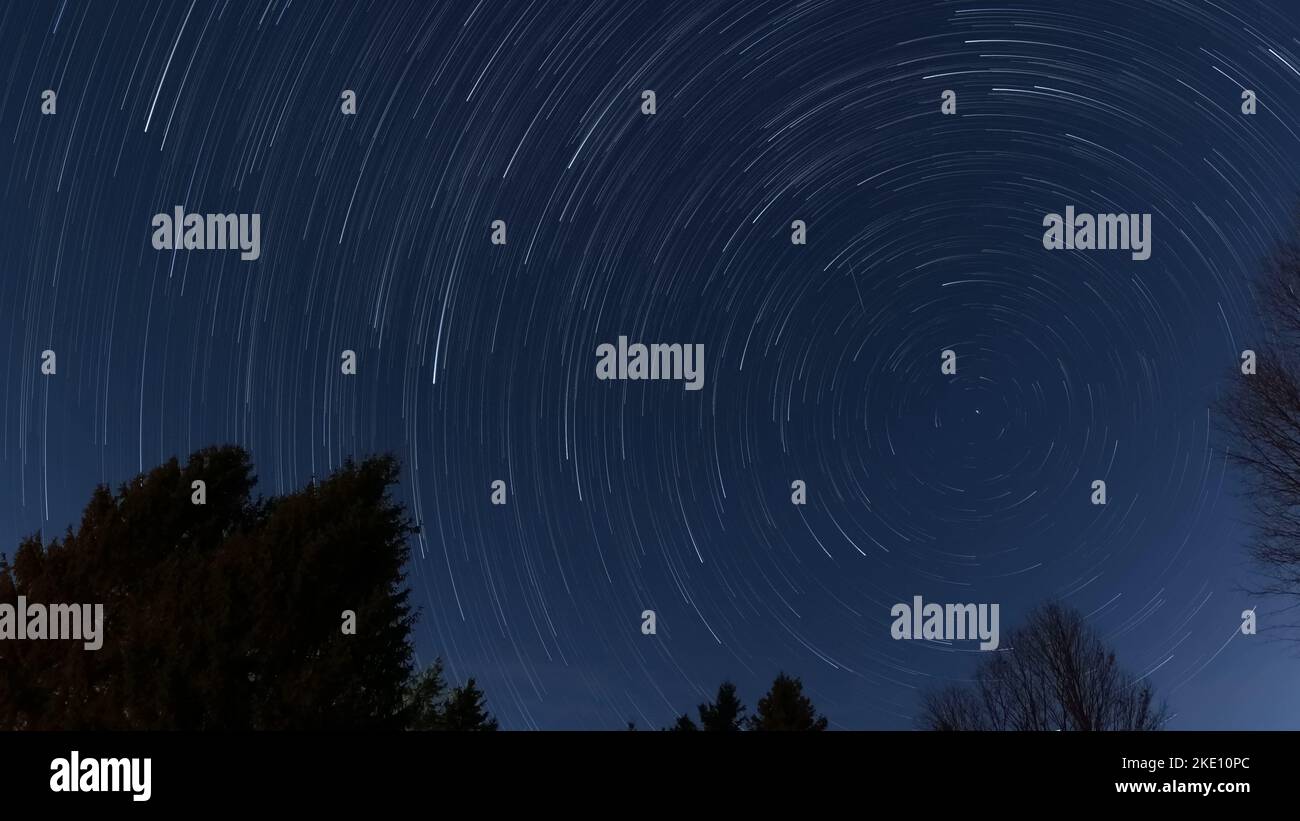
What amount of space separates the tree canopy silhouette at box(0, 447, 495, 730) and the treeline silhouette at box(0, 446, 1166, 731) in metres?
0.04

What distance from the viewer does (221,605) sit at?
2500cm

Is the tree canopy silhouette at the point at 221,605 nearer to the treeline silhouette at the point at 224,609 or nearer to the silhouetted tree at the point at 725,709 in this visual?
the treeline silhouette at the point at 224,609

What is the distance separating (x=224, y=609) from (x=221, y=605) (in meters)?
0.21

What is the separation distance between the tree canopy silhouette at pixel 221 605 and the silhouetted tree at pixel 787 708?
73.5 ft

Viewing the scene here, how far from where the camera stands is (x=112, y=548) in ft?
92.7

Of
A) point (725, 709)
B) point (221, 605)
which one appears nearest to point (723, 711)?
point (725, 709)

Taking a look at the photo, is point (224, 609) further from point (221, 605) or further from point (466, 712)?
point (466, 712)

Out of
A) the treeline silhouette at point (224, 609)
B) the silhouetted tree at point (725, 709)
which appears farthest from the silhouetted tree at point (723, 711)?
the treeline silhouette at point (224, 609)

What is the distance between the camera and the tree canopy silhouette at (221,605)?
2405 cm

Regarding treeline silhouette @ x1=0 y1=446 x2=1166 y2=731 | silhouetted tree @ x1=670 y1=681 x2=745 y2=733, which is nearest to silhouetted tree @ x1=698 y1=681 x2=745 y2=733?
silhouetted tree @ x1=670 y1=681 x2=745 y2=733
